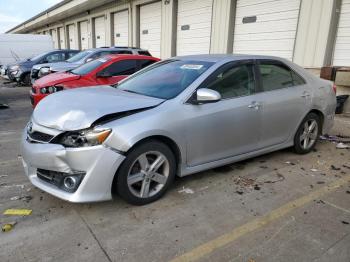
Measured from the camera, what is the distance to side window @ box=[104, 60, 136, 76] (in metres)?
7.58

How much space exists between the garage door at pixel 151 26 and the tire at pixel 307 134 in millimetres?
12295

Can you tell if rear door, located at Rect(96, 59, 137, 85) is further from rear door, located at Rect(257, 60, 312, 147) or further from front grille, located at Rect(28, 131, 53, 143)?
front grille, located at Rect(28, 131, 53, 143)

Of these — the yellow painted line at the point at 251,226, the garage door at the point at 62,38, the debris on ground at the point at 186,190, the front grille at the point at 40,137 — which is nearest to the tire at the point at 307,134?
the yellow painted line at the point at 251,226

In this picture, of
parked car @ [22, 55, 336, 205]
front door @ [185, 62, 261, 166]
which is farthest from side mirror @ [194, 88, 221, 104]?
front door @ [185, 62, 261, 166]

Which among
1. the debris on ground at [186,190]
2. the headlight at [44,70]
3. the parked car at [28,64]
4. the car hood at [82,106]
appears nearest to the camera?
the car hood at [82,106]

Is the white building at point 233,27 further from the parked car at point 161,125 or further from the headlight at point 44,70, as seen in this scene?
the headlight at point 44,70

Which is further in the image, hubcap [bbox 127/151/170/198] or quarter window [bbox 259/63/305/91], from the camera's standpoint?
quarter window [bbox 259/63/305/91]

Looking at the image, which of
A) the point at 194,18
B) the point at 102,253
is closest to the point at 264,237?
the point at 102,253

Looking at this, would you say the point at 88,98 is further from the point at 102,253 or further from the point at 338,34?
the point at 338,34

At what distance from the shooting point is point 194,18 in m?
13.6

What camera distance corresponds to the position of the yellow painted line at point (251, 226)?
104 inches

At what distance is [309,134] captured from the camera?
516 cm

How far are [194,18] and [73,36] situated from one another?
62.5ft

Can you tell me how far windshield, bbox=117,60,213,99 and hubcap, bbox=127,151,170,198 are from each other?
29.0 inches
